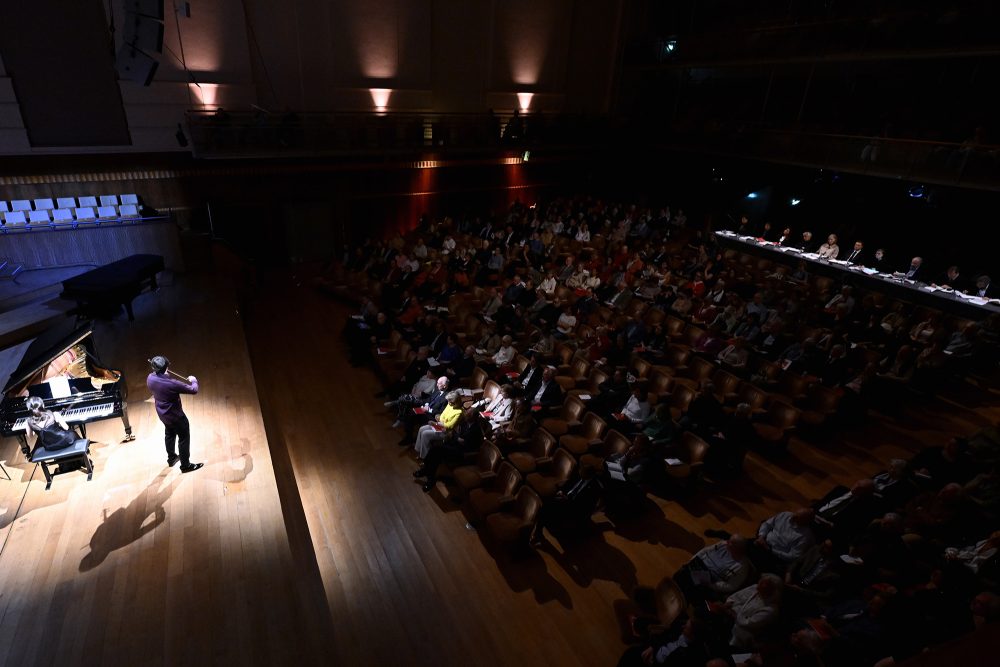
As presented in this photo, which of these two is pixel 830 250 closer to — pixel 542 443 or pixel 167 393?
pixel 542 443

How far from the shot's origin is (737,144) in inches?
632

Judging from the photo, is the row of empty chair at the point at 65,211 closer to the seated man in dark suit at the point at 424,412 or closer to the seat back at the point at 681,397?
the seated man in dark suit at the point at 424,412

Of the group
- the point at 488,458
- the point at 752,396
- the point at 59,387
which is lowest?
the point at 488,458

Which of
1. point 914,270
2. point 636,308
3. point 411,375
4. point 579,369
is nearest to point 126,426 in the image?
point 411,375

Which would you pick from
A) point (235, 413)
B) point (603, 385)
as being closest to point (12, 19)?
point (235, 413)

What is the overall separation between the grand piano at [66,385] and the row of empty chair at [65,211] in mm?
5905

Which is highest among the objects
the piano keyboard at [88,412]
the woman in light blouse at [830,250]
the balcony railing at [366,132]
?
the balcony railing at [366,132]

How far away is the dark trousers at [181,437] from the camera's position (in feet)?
17.8

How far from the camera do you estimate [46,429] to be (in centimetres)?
514

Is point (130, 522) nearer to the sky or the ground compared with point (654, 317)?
nearer to the ground

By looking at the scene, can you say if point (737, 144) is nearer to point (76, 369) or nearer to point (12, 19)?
point (76, 369)

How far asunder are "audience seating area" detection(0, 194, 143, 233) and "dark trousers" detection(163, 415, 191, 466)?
24.7ft

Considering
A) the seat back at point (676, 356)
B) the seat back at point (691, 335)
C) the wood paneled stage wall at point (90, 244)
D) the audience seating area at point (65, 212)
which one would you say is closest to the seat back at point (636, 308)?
the seat back at point (691, 335)

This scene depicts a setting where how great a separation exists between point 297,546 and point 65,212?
9.41m
